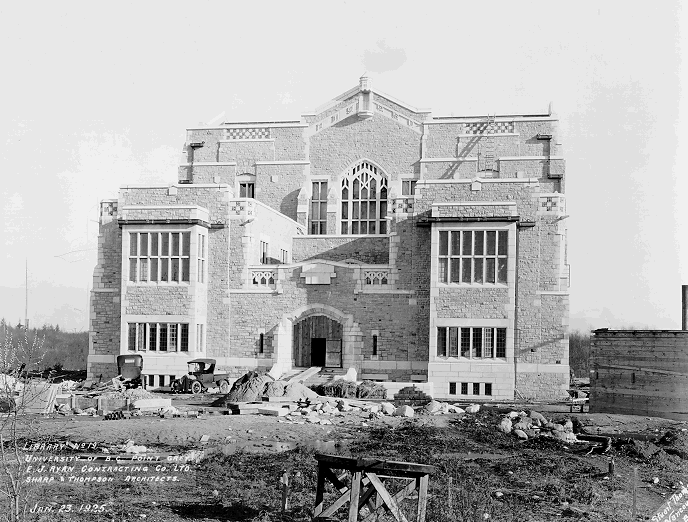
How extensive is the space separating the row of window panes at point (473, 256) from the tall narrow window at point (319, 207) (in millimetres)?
11633

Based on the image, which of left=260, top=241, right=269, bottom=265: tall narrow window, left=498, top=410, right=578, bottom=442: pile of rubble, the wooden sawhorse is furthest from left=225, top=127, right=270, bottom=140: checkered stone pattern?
the wooden sawhorse

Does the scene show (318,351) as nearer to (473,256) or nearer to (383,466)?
(473,256)

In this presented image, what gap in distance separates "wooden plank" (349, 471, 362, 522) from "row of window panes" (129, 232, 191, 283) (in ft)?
84.4

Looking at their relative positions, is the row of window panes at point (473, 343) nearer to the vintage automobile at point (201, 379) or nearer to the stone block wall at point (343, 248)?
the stone block wall at point (343, 248)

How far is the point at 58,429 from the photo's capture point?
76.9ft

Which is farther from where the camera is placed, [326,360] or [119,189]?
[326,360]

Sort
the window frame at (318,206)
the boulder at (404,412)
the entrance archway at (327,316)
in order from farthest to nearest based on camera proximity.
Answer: the window frame at (318,206) < the entrance archway at (327,316) < the boulder at (404,412)

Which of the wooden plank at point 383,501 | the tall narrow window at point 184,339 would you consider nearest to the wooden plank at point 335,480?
the wooden plank at point 383,501

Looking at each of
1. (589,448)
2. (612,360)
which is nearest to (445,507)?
(589,448)

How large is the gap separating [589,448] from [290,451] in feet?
25.4

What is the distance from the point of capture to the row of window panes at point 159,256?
126 feet

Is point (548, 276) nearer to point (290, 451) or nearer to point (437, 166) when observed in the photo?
point (437, 166)

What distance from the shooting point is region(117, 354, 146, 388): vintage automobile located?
37094 millimetres

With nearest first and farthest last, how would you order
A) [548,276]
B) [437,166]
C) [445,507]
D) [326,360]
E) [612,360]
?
[445,507] < [612,360] < [548,276] < [326,360] < [437,166]
